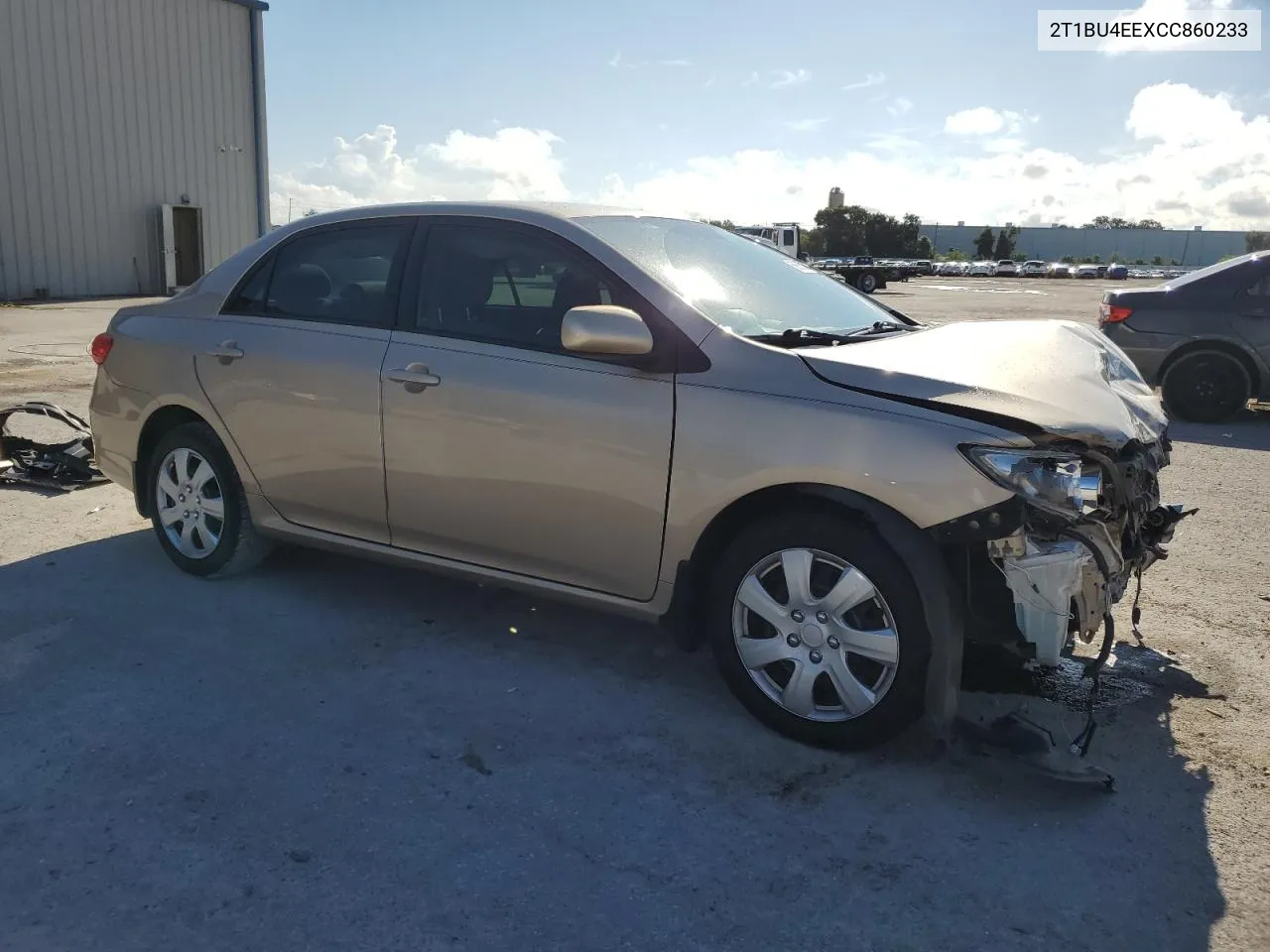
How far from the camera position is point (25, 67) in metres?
22.9

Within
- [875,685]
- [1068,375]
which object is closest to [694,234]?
[1068,375]

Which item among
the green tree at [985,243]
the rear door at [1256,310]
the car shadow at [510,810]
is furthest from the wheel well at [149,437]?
the green tree at [985,243]

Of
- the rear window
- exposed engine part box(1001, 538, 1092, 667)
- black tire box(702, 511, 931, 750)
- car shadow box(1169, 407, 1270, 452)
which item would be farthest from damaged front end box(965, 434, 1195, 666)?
the rear window

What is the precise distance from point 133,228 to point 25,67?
435 centimetres

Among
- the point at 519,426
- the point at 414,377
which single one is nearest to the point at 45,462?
the point at 414,377

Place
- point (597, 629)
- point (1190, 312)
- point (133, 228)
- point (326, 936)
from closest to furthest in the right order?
1. point (326, 936)
2. point (597, 629)
3. point (1190, 312)
4. point (133, 228)

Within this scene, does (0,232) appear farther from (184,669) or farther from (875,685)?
(875,685)

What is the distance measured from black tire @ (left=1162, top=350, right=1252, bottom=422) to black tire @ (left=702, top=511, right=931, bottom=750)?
758 cm

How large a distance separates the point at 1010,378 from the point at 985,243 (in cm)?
12318

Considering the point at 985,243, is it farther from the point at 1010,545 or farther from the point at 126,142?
the point at 1010,545

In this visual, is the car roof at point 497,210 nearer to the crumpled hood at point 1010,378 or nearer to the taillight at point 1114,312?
the crumpled hood at point 1010,378

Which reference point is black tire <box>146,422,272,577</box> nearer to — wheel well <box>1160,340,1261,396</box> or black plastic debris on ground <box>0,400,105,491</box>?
black plastic debris on ground <box>0,400,105,491</box>

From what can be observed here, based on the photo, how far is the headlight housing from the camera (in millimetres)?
2883

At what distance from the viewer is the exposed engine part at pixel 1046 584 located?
9.47 feet
